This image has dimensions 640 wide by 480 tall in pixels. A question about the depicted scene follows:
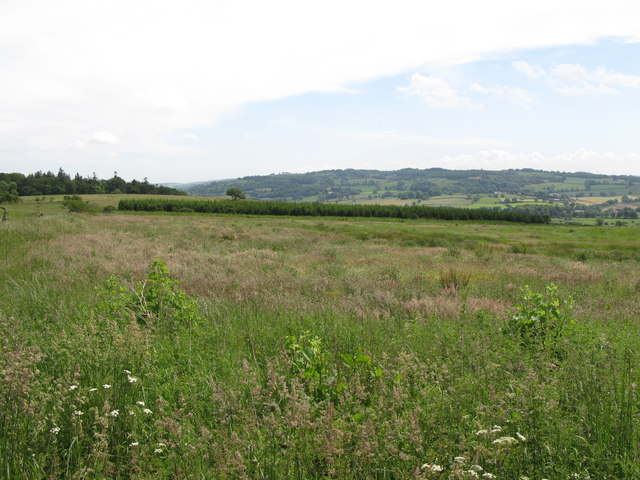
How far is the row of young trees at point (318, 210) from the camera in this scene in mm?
100075

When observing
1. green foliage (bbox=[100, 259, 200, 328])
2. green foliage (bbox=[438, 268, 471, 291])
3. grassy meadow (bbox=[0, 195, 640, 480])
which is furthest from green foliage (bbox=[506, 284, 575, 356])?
green foliage (bbox=[100, 259, 200, 328])

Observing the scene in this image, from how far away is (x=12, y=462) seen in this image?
107 inches

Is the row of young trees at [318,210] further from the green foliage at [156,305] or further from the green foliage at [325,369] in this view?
the green foliage at [325,369]

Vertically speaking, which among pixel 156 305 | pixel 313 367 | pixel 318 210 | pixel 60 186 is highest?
pixel 60 186

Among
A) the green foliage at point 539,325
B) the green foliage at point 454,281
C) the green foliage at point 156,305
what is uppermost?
the green foliage at point 156,305

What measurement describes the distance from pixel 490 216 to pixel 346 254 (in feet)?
364

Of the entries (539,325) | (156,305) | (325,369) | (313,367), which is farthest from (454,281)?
(156,305)

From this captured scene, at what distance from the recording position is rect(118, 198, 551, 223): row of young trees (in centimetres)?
10007

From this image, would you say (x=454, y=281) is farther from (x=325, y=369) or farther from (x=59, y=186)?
(x=59, y=186)

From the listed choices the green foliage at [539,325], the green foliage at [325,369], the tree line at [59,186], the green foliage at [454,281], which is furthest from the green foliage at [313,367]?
the tree line at [59,186]

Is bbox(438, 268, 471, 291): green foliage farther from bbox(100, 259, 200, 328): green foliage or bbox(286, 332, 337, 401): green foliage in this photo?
bbox(100, 259, 200, 328): green foliage

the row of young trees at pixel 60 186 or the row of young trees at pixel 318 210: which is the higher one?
the row of young trees at pixel 60 186

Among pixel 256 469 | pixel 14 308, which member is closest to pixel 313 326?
pixel 256 469

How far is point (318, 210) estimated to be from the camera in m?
110
